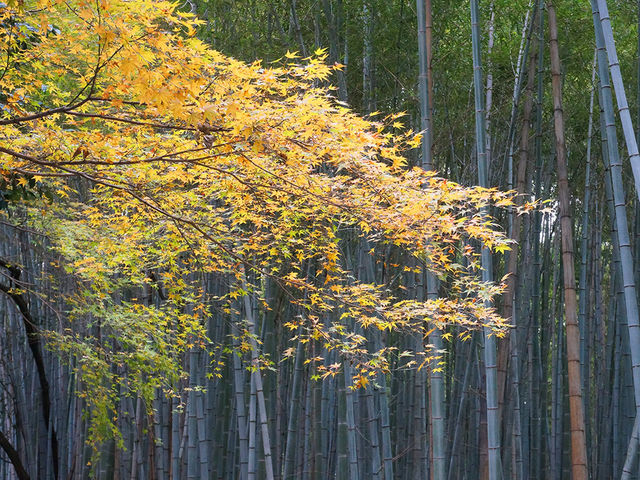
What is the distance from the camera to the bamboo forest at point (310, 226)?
10.4 ft

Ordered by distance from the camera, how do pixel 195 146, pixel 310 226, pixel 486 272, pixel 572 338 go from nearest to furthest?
1. pixel 195 146
2. pixel 486 272
3. pixel 310 226
4. pixel 572 338

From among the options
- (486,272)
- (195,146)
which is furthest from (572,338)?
(195,146)

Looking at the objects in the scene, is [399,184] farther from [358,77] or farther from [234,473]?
[234,473]

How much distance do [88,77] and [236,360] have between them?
331 centimetres

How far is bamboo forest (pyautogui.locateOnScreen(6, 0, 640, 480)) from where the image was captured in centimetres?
316

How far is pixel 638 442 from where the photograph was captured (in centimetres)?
459

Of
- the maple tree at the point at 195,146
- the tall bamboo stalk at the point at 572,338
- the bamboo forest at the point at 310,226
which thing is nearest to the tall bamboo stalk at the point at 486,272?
the bamboo forest at the point at 310,226

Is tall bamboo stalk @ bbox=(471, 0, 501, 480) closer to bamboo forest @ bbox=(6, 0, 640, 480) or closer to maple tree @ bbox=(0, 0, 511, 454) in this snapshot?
bamboo forest @ bbox=(6, 0, 640, 480)

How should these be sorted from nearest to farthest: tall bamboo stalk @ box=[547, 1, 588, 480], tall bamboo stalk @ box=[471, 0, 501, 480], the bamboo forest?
the bamboo forest → tall bamboo stalk @ box=[471, 0, 501, 480] → tall bamboo stalk @ box=[547, 1, 588, 480]

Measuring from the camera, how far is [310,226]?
4516 mm

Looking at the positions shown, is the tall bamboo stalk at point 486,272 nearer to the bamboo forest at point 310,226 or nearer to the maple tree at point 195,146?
the bamboo forest at point 310,226

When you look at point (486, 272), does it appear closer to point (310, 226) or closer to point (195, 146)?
point (310, 226)

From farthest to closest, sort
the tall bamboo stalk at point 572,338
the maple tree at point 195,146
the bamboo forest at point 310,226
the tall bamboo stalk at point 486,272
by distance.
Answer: the tall bamboo stalk at point 572,338
the tall bamboo stalk at point 486,272
the bamboo forest at point 310,226
the maple tree at point 195,146

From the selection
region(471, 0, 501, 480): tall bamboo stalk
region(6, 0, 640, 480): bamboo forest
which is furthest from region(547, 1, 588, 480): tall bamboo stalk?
region(471, 0, 501, 480): tall bamboo stalk
